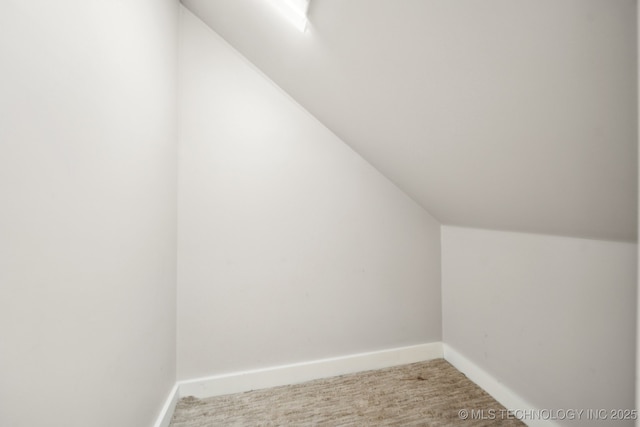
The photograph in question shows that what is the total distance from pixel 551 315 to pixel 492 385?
0.62 m

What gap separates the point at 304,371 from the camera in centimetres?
174

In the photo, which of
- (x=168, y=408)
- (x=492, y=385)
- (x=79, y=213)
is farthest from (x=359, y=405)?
(x=79, y=213)

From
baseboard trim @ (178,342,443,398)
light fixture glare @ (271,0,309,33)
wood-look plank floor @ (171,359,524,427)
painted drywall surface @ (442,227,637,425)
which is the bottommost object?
wood-look plank floor @ (171,359,524,427)

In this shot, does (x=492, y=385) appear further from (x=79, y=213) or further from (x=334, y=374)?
(x=79, y=213)

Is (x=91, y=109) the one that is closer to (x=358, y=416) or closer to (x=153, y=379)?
(x=153, y=379)

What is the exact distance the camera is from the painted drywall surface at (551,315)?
1.01m

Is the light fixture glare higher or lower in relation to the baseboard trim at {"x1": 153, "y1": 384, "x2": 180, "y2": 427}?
higher

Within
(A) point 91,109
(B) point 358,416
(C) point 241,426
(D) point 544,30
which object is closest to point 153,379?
(C) point 241,426

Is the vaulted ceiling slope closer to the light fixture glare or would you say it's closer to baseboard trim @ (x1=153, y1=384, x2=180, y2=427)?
the light fixture glare

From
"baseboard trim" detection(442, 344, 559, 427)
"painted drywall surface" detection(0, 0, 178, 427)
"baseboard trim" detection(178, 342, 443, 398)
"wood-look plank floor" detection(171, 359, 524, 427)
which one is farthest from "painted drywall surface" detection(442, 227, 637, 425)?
"painted drywall surface" detection(0, 0, 178, 427)

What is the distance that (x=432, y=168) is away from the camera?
141 centimetres

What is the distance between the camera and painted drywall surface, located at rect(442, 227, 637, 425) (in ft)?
3.32

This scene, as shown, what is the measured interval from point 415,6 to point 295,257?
139cm

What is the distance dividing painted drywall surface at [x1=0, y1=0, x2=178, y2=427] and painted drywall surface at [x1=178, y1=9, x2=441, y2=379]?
0.32m
